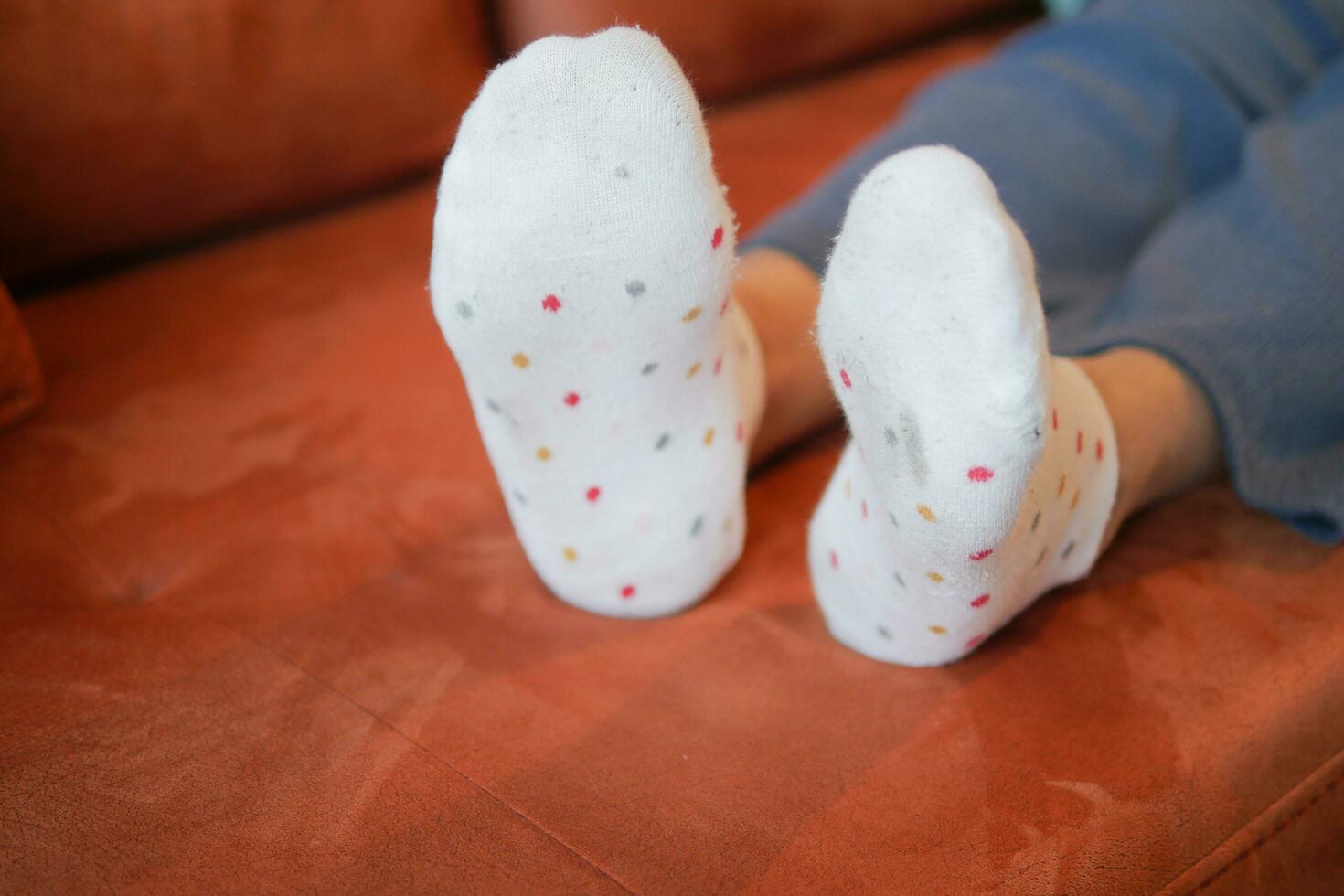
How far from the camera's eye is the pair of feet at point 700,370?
0.41m

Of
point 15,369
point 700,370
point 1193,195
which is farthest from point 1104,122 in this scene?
point 15,369

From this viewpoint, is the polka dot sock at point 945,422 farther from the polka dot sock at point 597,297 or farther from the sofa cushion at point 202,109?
the sofa cushion at point 202,109

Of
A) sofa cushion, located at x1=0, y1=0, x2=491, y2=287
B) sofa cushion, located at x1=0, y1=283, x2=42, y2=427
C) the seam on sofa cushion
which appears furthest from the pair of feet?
sofa cushion, located at x1=0, y1=0, x2=491, y2=287

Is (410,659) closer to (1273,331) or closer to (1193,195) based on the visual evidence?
(1273,331)

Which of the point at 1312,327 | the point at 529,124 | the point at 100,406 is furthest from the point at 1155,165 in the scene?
the point at 100,406

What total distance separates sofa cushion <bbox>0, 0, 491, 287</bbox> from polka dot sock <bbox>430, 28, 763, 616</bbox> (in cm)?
43

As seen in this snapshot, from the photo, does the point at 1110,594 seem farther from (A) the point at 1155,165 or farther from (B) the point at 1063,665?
(A) the point at 1155,165

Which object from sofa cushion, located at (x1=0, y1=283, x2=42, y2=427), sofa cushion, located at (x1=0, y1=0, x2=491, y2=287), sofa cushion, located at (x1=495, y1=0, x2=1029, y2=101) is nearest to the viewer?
sofa cushion, located at (x1=0, y1=283, x2=42, y2=427)

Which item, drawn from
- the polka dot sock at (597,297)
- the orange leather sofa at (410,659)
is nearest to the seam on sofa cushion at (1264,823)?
the orange leather sofa at (410,659)

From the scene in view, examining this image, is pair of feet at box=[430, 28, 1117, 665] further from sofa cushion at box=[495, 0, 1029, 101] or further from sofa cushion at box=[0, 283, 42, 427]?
sofa cushion at box=[495, 0, 1029, 101]

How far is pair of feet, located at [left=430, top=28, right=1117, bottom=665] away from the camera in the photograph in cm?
41

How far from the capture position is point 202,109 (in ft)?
2.70

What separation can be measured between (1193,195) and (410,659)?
57 centimetres

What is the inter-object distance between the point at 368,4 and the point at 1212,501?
2.25 feet
